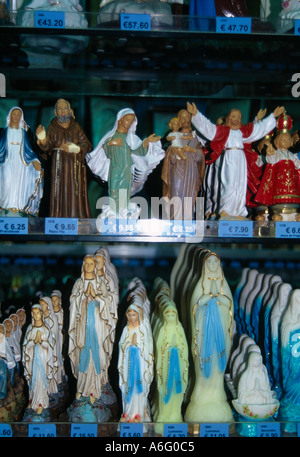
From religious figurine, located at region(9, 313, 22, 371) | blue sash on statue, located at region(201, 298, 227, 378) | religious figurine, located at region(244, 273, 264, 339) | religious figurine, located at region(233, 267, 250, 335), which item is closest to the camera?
blue sash on statue, located at region(201, 298, 227, 378)

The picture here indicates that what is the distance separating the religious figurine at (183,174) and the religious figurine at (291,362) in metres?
0.58

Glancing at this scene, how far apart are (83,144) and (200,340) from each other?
99 centimetres

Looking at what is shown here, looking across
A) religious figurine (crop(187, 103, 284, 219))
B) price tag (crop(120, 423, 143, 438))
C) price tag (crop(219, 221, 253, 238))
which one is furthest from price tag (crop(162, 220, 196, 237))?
price tag (crop(120, 423, 143, 438))

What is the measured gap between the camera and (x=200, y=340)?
2.05 metres

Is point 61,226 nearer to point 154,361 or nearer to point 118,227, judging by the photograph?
point 118,227

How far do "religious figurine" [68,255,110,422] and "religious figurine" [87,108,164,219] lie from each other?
344 millimetres

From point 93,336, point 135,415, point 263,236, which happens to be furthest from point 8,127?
point 135,415

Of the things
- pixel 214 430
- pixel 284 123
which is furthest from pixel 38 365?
pixel 284 123

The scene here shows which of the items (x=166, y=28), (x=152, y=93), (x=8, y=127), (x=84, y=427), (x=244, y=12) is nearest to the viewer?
(x=84, y=427)

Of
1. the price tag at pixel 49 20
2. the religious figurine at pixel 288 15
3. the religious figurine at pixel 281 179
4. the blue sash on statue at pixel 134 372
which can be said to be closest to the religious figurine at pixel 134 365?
the blue sash on statue at pixel 134 372

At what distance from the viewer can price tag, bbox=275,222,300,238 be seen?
2073mm

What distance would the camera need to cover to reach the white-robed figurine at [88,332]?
205 cm

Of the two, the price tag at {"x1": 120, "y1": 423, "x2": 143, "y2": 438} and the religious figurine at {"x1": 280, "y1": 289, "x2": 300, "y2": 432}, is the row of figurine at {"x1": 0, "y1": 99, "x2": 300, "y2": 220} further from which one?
the price tag at {"x1": 120, "y1": 423, "x2": 143, "y2": 438}
